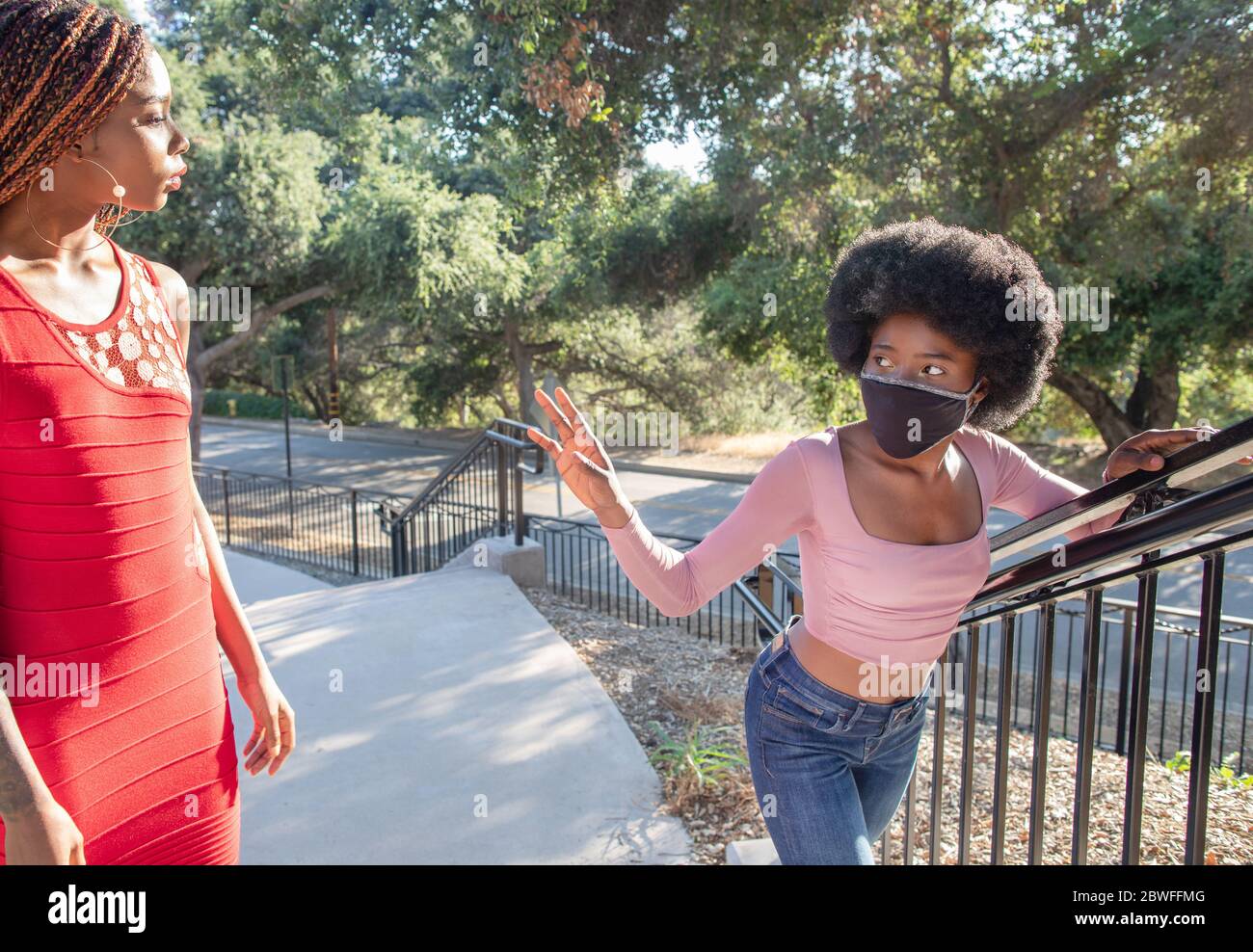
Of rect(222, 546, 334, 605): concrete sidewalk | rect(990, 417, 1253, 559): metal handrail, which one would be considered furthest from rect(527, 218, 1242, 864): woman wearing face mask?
rect(222, 546, 334, 605): concrete sidewalk

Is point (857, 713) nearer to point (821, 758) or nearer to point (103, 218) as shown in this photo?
point (821, 758)

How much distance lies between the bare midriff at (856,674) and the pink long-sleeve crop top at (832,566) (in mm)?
20

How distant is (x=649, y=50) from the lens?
8.51 meters

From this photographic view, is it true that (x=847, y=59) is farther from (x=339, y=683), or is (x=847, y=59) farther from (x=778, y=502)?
(x=778, y=502)

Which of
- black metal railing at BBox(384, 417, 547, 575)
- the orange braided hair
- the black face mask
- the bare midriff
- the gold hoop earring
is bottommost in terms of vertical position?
black metal railing at BBox(384, 417, 547, 575)

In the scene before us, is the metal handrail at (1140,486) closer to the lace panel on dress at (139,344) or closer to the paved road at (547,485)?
the lace panel on dress at (139,344)

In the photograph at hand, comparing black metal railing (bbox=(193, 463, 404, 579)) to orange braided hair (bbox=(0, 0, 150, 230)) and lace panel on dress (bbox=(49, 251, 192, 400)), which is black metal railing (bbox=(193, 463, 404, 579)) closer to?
lace panel on dress (bbox=(49, 251, 192, 400))

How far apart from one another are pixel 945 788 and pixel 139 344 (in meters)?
4.12

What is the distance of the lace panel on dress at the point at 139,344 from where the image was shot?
5.04ft

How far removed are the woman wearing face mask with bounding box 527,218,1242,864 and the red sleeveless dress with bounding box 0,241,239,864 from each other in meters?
0.68

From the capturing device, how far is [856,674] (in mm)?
2041

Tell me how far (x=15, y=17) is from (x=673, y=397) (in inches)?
1026

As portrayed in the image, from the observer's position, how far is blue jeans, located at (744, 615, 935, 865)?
1.98 metres
